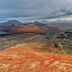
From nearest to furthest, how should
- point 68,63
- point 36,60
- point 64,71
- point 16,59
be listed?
1. point 64,71
2. point 68,63
3. point 36,60
4. point 16,59

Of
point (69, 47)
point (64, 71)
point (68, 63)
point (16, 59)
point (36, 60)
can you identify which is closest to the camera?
point (64, 71)

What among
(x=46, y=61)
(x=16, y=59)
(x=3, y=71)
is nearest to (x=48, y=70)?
(x=46, y=61)

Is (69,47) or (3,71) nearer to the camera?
(3,71)

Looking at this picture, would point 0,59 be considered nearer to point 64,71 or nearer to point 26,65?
point 26,65

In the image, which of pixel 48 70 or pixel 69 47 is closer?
pixel 48 70

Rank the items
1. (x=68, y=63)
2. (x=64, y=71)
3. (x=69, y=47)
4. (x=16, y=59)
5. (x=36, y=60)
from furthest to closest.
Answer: (x=69, y=47)
(x=16, y=59)
(x=36, y=60)
(x=68, y=63)
(x=64, y=71)

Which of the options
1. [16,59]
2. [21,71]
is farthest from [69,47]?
[21,71]

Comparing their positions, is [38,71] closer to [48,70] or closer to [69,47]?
[48,70]

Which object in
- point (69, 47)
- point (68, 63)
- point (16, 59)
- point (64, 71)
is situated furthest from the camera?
point (69, 47)
